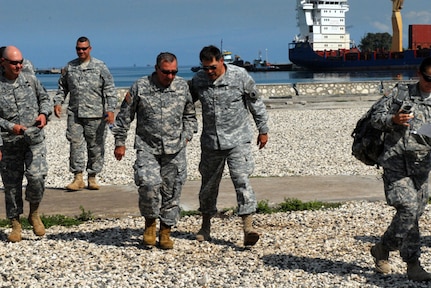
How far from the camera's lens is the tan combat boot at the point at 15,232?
671cm

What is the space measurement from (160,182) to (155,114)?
1.78 feet

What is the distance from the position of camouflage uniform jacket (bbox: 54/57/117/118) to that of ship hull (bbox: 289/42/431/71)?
8169 centimetres

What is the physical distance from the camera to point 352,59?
100m

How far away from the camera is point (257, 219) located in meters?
7.55

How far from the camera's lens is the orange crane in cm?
8756

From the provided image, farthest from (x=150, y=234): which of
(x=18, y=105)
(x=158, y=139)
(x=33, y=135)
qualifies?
(x=18, y=105)

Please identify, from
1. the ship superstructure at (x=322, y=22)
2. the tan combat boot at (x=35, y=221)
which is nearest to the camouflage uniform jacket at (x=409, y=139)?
the tan combat boot at (x=35, y=221)

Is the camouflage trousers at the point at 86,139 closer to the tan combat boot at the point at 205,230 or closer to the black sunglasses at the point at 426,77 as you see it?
the tan combat boot at the point at 205,230

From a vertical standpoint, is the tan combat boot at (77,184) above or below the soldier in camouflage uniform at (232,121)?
below

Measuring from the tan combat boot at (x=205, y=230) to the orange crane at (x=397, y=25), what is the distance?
82984 millimetres

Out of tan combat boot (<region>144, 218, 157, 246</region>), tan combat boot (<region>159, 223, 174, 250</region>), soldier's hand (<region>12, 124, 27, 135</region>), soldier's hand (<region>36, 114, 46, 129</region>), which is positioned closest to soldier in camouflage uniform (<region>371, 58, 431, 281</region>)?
tan combat boot (<region>159, 223, 174, 250</region>)

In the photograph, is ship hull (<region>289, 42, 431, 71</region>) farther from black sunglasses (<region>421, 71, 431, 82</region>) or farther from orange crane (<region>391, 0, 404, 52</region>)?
black sunglasses (<region>421, 71, 431, 82</region>)

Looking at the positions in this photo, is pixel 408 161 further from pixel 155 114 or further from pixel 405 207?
pixel 155 114

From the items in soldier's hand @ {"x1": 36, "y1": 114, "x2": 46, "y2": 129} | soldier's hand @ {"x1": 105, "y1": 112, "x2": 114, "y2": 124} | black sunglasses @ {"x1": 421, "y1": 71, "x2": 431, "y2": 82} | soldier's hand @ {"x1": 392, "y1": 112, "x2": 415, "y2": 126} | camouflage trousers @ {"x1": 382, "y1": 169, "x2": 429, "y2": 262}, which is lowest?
camouflage trousers @ {"x1": 382, "y1": 169, "x2": 429, "y2": 262}
